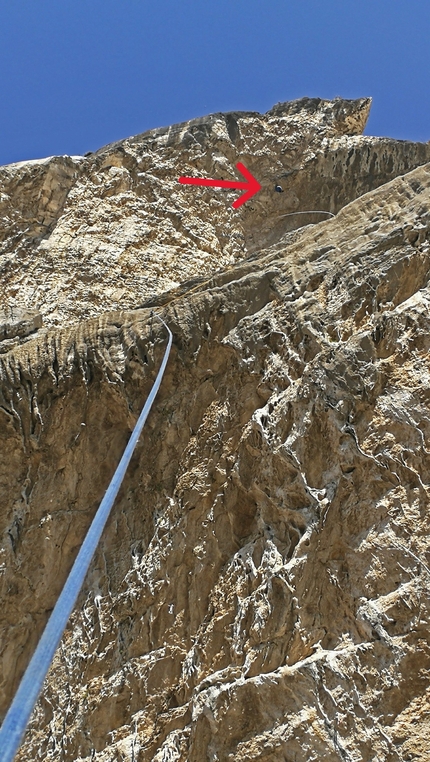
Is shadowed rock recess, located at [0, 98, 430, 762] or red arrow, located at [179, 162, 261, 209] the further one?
red arrow, located at [179, 162, 261, 209]

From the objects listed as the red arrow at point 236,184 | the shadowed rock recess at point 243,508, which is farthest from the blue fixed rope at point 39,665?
the red arrow at point 236,184

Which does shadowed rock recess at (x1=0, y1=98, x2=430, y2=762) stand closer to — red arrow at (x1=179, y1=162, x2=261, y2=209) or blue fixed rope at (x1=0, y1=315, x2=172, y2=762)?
blue fixed rope at (x1=0, y1=315, x2=172, y2=762)

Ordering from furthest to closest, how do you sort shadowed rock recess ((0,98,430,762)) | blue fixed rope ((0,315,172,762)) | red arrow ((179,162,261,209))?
red arrow ((179,162,261,209))
shadowed rock recess ((0,98,430,762))
blue fixed rope ((0,315,172,762))

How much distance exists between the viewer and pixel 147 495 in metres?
8.60

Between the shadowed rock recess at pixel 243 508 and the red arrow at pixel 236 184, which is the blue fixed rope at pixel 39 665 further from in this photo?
the red arrow at pixel 236 184

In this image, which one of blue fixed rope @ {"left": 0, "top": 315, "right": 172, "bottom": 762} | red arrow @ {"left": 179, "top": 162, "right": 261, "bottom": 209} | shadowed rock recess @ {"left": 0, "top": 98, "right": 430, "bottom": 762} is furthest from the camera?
red arrow @ {"left": 179, "top": 162, "right": 261, "bottom": 209}

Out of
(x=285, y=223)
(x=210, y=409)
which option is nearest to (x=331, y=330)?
(x=210, y=409)

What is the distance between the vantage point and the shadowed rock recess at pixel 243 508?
594cm

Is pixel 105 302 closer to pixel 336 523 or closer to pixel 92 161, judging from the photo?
pixel 92 161

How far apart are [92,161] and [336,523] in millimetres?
11345

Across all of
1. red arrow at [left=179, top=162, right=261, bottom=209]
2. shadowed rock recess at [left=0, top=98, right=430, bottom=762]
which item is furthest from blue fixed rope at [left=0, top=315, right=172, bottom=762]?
red arrow at [left=179, top=162, right=261, bottom=209]

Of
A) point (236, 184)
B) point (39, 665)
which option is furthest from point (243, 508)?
point (236, 184)

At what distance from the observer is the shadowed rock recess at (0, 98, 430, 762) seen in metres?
5.94

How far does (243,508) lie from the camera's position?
7645mm
